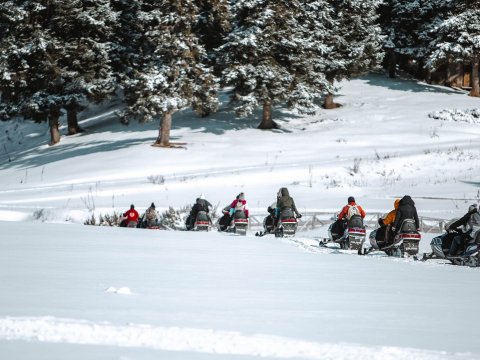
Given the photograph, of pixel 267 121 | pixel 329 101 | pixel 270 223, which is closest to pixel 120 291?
pixel 270 223

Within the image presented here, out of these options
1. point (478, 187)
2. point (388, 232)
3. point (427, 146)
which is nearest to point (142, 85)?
point (427, 146)

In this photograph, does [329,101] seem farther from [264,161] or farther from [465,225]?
[465,225]

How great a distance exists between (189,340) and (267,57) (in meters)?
35.4

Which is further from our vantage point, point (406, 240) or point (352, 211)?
point (352, 211)

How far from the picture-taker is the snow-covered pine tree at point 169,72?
35.9 m

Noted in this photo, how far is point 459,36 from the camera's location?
46875 mm

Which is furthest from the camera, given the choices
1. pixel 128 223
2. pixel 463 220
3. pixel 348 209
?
pixel 128 223

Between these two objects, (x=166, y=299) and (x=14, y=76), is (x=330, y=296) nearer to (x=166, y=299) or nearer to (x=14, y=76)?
(x=166, y=299)

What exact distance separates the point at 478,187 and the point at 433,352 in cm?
2342

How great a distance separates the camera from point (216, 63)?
134 ft

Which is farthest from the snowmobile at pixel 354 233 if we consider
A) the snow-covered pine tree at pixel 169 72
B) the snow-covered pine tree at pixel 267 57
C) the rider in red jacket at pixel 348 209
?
the snow-covered pine tree at pixel 267 57

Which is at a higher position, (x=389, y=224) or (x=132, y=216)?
(x=389, y=224)

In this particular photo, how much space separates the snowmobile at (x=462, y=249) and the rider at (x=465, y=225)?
2.9 inches

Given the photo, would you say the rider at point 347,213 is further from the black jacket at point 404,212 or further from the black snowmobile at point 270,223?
the black snowmobile at point 270,223
